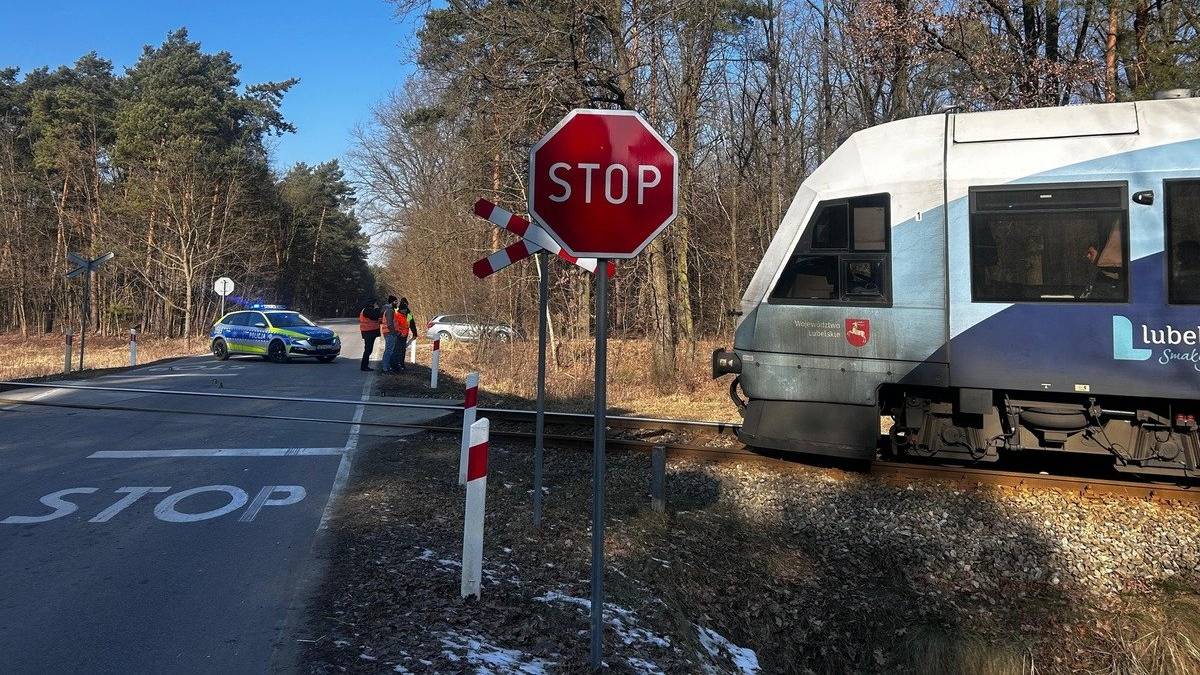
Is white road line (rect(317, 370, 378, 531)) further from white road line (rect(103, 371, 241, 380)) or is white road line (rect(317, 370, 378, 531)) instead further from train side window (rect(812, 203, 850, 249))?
white road line (rect(103, 371, 241, 380))

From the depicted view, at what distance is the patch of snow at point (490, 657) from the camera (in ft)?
12.9

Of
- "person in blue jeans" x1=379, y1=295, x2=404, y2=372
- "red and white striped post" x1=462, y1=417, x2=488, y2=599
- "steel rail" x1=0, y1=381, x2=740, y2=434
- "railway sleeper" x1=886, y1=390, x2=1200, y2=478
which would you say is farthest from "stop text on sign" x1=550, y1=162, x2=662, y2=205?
"person in blue jeans" x1=379, y1=295, x2=404, y2=372

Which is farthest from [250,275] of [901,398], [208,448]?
[901,398]

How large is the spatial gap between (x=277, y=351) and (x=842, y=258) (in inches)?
775

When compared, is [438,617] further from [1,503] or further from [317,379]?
[317,379]

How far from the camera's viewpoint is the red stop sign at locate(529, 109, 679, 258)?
3.97 metres

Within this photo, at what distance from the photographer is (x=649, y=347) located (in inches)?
730

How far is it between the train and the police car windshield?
18.9 m

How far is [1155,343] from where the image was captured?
707cm

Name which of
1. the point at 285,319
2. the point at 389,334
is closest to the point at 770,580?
the point at 389,334

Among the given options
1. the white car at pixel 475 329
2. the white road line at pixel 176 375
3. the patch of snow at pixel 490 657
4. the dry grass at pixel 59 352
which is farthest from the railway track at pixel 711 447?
the dry grass at pixel 59 352

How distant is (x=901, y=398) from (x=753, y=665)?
12.5ft

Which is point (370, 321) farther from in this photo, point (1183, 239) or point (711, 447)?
point (1183, 239)

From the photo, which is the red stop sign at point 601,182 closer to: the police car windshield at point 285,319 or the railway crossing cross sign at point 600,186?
the railway crossing cross sign at point 600,186
